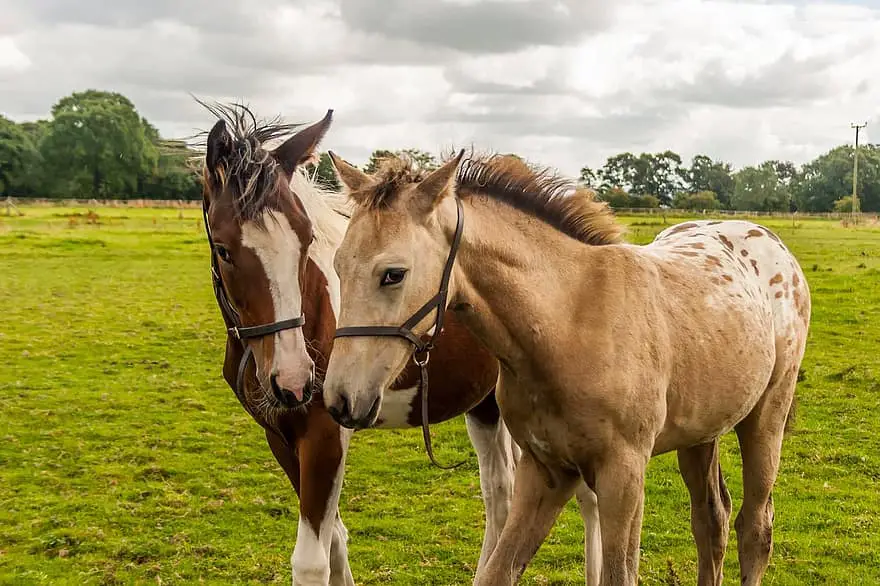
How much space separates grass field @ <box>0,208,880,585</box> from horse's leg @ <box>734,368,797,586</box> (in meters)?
0.73

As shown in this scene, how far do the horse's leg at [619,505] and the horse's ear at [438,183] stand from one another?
124 centimetres

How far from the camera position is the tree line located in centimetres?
5381

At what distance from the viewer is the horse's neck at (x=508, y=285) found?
300 cm

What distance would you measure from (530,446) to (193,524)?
11.8 ft

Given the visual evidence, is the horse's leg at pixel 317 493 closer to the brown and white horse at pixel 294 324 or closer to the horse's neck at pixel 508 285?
the brown and white horse at pixel 294 324

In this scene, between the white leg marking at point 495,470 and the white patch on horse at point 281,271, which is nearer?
the white patch on horse at point 281,271

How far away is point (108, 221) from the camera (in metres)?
36.1

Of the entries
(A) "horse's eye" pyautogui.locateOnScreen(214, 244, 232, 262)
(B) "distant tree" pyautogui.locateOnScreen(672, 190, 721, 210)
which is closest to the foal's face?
(A) "horse's eye" pyautogui.locateOnScreen(214, 244, 232, 262)

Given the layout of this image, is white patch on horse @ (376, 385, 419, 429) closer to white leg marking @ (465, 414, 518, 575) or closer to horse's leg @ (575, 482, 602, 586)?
white leg marking @ (465, 414, 518, 575)

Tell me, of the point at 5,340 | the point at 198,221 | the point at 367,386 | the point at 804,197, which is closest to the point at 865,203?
the point at 804,197

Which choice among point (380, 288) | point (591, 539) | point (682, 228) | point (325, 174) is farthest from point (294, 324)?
point (682, 228)

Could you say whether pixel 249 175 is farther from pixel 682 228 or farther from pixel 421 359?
pixel 682 228

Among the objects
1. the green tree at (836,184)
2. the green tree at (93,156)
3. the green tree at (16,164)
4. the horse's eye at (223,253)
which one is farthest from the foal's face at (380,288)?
the green tree at (836,184)

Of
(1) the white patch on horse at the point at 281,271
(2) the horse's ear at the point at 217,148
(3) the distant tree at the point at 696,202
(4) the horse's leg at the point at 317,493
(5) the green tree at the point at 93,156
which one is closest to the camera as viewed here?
(1) the white patch on horse at the point at 281,271
